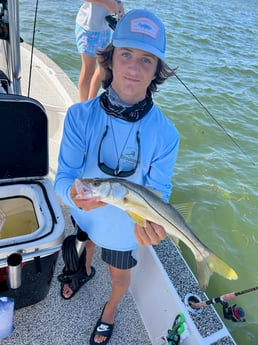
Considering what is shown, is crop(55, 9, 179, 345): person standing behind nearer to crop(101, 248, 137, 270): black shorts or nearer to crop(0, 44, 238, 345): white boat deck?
crop(101, 248, 137, 270): black shorts

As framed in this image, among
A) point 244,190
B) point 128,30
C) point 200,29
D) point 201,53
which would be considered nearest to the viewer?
point 128,30

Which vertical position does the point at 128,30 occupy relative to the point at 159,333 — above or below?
above

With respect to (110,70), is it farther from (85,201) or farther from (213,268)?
(213,268)

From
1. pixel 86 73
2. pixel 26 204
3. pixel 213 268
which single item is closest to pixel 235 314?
pixel 213 268

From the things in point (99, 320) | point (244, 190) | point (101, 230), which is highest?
point (101, 230)

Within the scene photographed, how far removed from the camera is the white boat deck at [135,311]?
204 cm

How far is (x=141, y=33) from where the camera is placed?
1.65 metres

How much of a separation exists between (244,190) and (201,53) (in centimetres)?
514

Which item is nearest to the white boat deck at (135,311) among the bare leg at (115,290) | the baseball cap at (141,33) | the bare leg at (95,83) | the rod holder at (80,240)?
the bare leg at (115,290)

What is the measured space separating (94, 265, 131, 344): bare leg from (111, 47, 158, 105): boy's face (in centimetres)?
102

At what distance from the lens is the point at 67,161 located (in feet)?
5.85

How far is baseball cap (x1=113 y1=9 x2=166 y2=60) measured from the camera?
5.38 feet

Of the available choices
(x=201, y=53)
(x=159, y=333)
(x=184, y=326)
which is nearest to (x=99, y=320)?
(x=159, y=333)

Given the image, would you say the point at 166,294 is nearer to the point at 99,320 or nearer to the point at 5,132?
the point at 99,320
